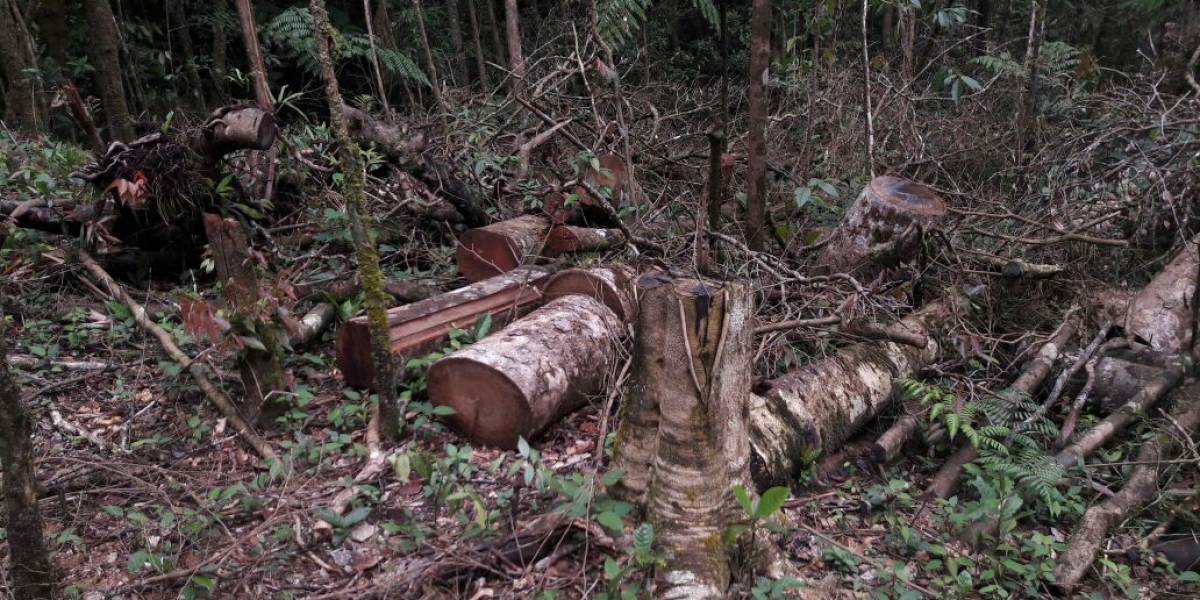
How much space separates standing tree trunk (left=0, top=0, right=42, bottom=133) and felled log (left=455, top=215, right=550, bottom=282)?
5.64 m

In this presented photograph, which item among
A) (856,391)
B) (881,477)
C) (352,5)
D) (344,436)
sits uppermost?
(352,5)

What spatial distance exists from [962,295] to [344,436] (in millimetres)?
4436

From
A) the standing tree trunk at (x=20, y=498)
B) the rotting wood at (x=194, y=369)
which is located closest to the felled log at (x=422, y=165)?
the rotting wood at (x=194, y=369)

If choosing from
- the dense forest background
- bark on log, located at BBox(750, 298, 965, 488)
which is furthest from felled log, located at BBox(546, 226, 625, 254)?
bark on log, located at BBox(750, 298, 965, 488)

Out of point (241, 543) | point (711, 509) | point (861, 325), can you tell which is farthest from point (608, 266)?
point (241, 543)

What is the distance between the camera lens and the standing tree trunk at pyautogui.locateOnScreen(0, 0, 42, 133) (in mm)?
7785

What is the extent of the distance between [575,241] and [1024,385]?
3345mm

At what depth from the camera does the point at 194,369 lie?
424cm

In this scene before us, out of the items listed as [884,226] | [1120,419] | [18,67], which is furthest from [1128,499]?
[18,67]

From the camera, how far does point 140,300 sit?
5.23m

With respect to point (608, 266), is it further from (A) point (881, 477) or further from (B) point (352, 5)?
(B) point (352, 5)

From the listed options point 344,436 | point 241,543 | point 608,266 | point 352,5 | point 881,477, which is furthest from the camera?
point 352,5

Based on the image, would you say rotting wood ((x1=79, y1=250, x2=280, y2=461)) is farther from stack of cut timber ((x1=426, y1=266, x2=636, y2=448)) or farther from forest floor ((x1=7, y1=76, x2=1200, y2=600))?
stack of cut timber ((x1=426, y1=266, x2=636, y2=448))

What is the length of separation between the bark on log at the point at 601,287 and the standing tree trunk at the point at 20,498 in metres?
3.03
